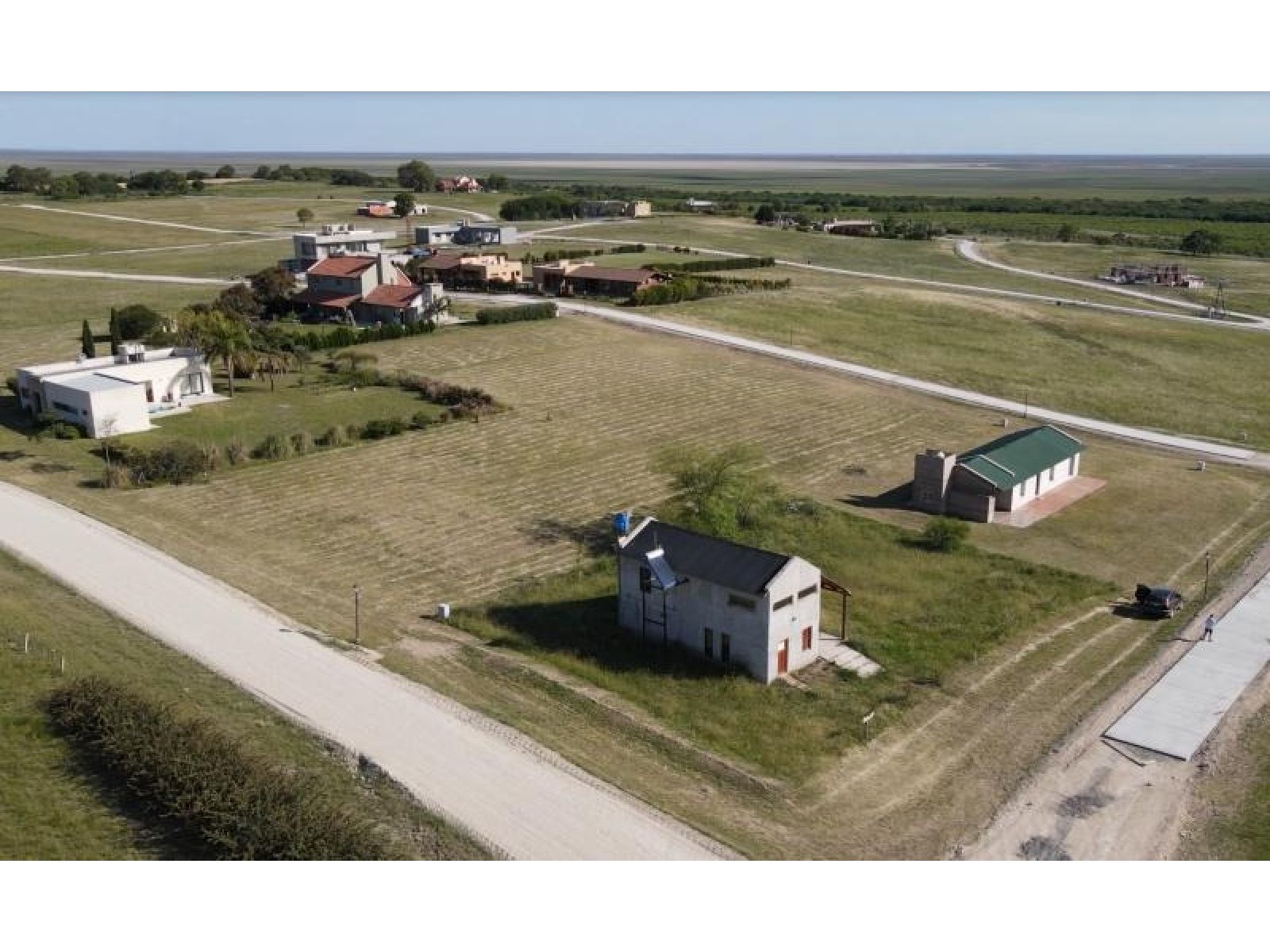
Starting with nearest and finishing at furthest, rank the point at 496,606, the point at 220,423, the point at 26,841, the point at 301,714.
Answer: the point at 26,841, the point at 301,714, the point at 496,606, the point at 220,423

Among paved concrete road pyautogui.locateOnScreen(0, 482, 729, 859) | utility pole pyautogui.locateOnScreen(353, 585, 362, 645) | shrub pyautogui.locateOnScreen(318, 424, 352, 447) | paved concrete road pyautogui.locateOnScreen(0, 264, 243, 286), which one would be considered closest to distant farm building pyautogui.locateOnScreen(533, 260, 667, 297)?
paved concrete road pyautogui.locateOnScreen(0, 264, 243, 286)

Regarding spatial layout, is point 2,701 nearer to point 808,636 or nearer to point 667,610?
point 667,610

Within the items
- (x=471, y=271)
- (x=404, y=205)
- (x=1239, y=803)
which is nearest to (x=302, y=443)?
(x=1239, y=803)

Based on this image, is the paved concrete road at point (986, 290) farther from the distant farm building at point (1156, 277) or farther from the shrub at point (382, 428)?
the shrub at point (382, 428)

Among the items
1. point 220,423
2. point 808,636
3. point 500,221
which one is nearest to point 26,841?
point 808,636

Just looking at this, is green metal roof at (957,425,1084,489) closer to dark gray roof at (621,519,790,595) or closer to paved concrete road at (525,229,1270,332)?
dark gray roof at (621,519,790,595)

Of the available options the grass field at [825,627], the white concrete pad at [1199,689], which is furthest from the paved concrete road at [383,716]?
the white concrete pad at [1199,689]
